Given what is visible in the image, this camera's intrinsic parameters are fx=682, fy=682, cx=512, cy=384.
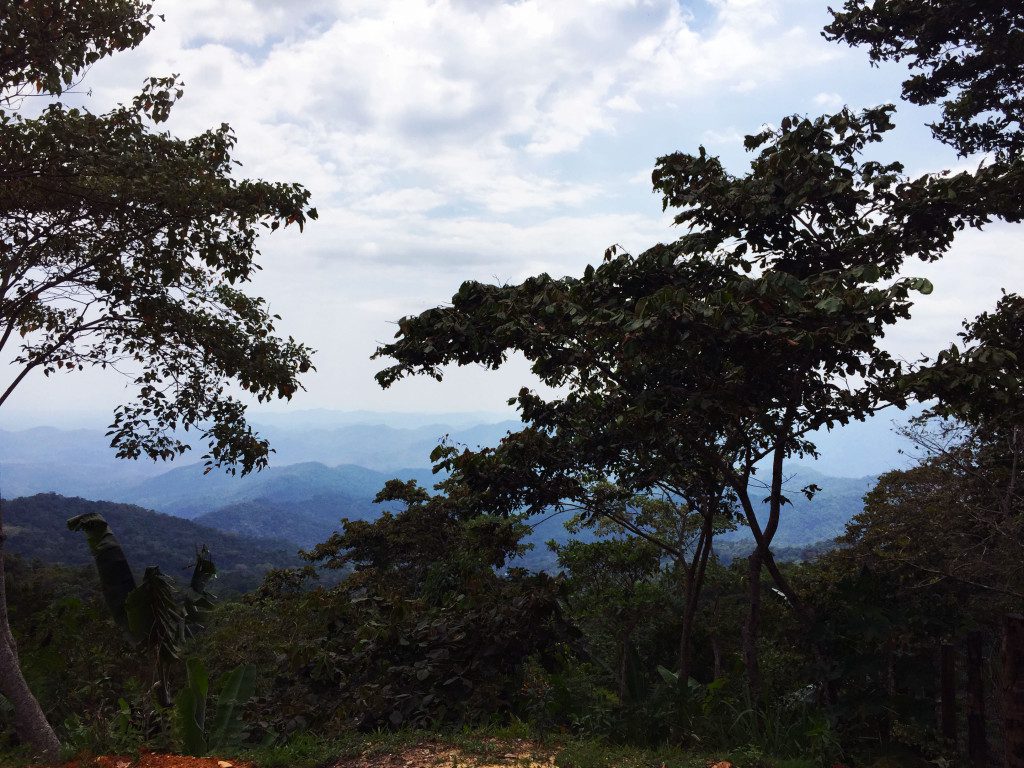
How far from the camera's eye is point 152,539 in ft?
412

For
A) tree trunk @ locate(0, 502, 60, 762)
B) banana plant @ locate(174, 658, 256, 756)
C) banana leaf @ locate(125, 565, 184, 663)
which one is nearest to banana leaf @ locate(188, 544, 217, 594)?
banana leaf @ locate(125, 565, 184, 663)

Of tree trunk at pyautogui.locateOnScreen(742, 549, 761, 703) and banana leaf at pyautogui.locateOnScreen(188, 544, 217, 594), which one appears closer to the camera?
tree trunk at pyautogui.locateOnScreen(742, 549, 761, 703)

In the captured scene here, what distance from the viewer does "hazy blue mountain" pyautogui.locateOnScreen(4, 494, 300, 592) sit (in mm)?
98875

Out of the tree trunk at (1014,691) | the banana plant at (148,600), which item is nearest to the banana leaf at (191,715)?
the banana plant at (148,600)

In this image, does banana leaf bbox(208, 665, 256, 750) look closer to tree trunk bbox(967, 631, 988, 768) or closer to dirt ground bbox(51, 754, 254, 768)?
dirt ground bbox(51, 754, 254, 768)

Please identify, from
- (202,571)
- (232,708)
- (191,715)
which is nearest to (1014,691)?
(191,715)

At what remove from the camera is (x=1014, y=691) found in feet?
14.5

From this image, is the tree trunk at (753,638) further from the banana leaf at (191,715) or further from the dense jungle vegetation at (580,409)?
the banana leaf at (191,715)

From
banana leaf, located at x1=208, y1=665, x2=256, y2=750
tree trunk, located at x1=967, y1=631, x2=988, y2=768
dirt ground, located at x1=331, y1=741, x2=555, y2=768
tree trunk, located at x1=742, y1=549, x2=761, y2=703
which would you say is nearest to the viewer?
dirt ground, located at x1=331, y1=741, x2=555, y2=768

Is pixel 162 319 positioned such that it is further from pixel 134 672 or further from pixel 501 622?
pixel 134 672

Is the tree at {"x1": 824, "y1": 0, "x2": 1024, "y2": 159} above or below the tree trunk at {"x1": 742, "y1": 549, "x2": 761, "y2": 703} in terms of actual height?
above

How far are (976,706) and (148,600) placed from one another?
834 centimetres

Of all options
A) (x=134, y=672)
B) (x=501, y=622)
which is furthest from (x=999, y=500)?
(x=134, y=672)

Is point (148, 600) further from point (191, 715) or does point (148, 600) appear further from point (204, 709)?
point (191, 715)
